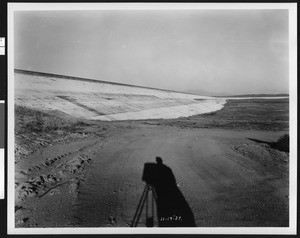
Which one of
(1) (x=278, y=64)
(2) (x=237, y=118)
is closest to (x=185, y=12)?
(1) (x=278, y=64)

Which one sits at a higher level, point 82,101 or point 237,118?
point 82,101

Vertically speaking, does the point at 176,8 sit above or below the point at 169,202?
above

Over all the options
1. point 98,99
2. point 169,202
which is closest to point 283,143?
point 169,202

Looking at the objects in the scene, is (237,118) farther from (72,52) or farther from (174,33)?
(72,52)

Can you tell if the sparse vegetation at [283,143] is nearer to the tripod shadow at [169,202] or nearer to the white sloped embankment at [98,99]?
the white sloped embankment at [98,99]

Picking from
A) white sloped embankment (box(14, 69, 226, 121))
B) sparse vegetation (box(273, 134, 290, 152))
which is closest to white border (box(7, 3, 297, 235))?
sparse vegetation (box(273, 134, 290, 152))

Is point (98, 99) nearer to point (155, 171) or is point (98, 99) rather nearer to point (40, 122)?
point (40, 122)
